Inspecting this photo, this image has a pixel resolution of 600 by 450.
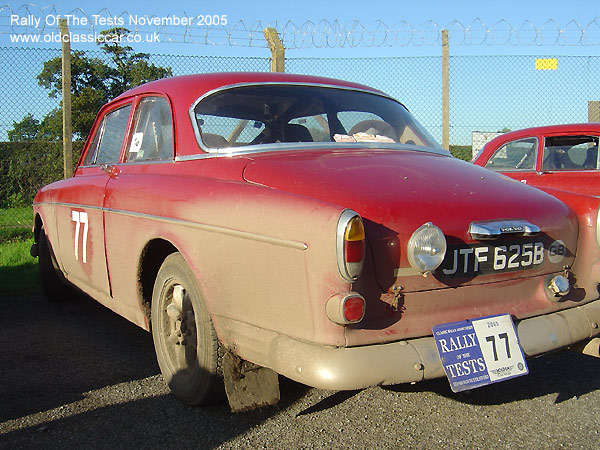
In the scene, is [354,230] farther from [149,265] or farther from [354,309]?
[149,265]

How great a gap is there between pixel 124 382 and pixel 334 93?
1.97 meters

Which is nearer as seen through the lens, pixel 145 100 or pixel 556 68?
pixel 145 100

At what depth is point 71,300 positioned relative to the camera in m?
5.15

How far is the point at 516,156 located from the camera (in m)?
6.54

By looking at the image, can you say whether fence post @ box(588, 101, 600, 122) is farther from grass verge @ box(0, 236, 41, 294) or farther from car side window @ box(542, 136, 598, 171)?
grass verge @ box(0, 236, 41, 294)

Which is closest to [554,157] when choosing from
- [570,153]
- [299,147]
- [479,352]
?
[570,153]

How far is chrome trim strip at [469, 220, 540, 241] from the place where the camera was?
92.9 inches

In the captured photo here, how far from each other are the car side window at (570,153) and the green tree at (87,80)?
490 cm

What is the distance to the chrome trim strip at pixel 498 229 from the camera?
2.36 m

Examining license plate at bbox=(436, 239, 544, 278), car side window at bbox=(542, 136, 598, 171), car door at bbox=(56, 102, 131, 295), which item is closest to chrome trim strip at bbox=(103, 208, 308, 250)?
license plate at bbox=(436, 239, 544, 278)

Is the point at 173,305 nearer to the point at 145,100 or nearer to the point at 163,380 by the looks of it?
the point at 163,380

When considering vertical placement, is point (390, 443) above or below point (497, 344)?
below

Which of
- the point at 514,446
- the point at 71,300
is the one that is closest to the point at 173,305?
the point at 514,446

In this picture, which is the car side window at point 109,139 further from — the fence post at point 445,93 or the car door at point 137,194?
the fence post at point 445,93
